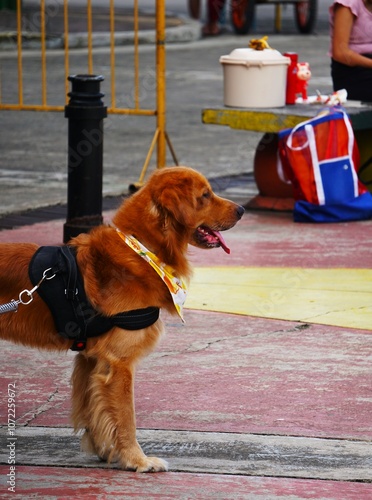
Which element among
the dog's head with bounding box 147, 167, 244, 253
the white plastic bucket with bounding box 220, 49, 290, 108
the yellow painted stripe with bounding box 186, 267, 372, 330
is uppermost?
the dog's head with bounding box 147, 167, 244, 253

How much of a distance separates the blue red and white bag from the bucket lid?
1.98 ft

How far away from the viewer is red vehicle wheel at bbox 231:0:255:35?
20.5 meters

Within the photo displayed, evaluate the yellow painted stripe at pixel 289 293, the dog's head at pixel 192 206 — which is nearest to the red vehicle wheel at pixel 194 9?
the yellow painted stripe at pixel 289 293

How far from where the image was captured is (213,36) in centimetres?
2141

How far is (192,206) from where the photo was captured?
13.5 ft

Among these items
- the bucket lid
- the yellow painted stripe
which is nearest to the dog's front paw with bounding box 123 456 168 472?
the yellow painted stripe

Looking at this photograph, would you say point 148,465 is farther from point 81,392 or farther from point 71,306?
point 71,306

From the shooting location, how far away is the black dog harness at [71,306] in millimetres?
4023

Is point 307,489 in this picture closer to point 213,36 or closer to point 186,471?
point 186,471

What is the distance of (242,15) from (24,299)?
1744cm

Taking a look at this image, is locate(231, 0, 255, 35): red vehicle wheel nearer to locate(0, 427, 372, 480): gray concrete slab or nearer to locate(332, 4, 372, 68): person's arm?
locate(332, 4, 372, 68): person's arm

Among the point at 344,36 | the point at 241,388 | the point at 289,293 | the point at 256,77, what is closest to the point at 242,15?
the point at 344,36

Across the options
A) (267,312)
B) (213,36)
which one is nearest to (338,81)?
(267,312)

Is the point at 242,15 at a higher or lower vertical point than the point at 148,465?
lower
